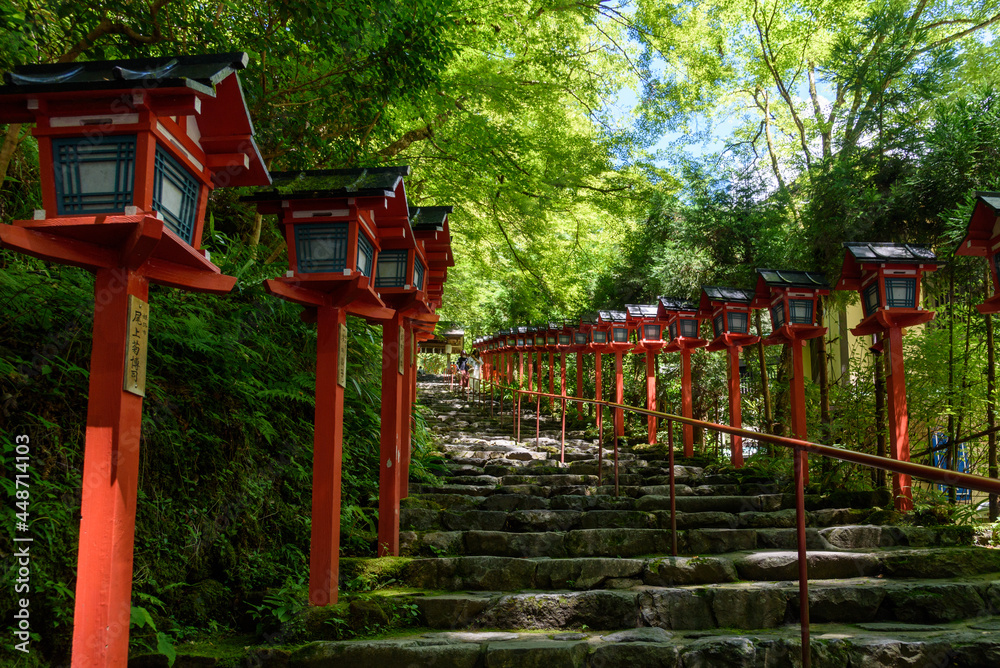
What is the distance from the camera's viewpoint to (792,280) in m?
7.76

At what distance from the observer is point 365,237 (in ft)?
15.1

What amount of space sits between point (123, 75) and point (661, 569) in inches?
181

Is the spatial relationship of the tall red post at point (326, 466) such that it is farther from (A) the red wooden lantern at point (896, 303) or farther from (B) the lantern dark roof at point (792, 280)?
(B) the lantern dark roof at point (792, 280)

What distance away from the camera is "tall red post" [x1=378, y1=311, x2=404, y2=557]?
5.41 metres

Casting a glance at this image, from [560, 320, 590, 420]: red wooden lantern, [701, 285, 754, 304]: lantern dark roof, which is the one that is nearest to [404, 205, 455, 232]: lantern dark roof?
Result: [701, 285, 754, 304]: lantern dark roof

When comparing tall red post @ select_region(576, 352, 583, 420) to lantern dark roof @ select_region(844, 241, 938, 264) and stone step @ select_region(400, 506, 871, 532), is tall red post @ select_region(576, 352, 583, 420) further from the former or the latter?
stone step @ select_region(400, 506, 871, 532)

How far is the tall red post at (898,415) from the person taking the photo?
21.0 feet

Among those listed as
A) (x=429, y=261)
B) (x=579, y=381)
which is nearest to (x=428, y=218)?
(x=429, y=261)

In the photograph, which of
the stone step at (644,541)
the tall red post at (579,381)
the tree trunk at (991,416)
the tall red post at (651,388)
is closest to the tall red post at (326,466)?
the stone step at (644,541)

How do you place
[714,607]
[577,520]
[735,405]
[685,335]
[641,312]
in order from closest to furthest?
1. [714,607]
2. [577,520]
3. [735,405]
4. [685,335]
5. [641,312]

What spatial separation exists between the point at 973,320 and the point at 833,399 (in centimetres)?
184

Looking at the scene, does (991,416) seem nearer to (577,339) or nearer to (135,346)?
(135,346)

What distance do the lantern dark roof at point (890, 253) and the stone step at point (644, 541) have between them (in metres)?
2.64

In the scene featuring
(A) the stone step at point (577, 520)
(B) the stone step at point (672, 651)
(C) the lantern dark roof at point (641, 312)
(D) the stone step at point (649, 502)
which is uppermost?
(C) the lantern dark roof at point (641, 312)
